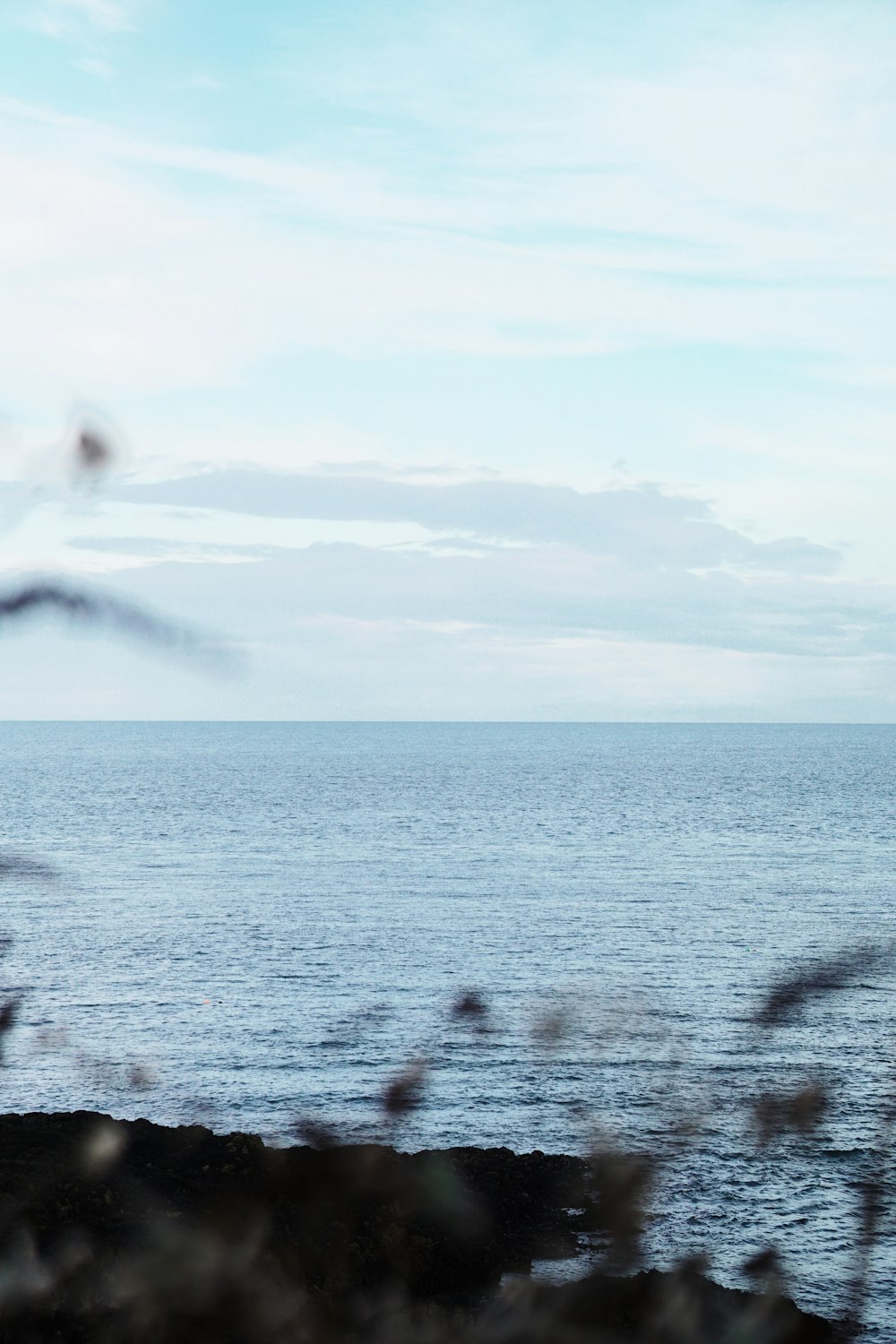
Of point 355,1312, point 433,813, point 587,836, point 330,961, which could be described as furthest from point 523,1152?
point 433,813

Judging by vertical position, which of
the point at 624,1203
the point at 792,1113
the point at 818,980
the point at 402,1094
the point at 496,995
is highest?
the point at 818,980

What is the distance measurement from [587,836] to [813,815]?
1563 inches

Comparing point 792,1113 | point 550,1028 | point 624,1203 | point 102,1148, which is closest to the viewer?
→ point 792,1113

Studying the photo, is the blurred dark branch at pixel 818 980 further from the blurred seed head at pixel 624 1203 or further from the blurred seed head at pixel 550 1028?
the blurred seed head at pixel 624 1203

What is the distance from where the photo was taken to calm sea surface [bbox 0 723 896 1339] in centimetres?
3325

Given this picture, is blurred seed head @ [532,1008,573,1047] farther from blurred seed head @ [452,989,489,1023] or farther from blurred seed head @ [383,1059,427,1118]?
blurred seed head @ [383,1059,427,1118]

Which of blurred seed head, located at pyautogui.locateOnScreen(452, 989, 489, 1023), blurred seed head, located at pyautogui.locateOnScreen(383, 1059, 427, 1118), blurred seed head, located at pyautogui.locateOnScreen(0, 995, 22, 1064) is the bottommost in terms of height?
blurred seed head, located at pyautogui.locateOnScreen(383, 1059, 427, 1118)

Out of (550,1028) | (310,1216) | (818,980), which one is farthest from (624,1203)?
(310,1216)

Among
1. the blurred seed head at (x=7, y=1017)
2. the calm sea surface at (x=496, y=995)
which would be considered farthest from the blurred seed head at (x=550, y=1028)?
the blurred seed head at (x=7, y=1017)

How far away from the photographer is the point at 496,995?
58.9 meters

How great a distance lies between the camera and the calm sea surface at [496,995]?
3325 cm

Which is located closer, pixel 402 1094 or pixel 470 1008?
pixel 402 1094

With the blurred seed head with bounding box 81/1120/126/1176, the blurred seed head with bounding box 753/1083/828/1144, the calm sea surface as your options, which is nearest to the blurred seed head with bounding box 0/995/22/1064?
the calm sea surface

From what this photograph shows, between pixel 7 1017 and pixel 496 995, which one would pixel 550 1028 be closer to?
pixel 7 1017
